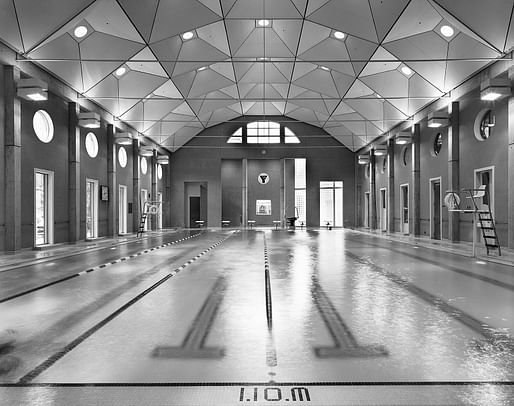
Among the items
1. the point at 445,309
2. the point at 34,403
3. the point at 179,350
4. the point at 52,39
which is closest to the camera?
the point at 34,403

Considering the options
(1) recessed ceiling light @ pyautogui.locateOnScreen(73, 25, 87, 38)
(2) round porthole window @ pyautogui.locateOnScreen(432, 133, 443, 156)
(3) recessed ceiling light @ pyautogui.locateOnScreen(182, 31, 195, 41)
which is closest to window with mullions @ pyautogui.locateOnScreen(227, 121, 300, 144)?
(2) round porthole window @ pyautogui.locateOnScreen(432, 133, 443, 156)

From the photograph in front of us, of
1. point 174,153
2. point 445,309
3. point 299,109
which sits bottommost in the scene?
point 445,309

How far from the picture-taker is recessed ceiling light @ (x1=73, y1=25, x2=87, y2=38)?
17.2 meters

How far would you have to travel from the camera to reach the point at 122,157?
28703mm

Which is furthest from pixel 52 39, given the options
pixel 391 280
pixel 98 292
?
pixel 391 280

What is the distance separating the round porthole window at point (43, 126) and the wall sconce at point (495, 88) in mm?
15503

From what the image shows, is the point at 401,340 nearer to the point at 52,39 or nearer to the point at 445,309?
the point at 445,309

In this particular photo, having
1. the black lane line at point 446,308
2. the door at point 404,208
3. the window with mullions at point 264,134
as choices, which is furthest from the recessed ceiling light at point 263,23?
the window with mullions at point 264,134

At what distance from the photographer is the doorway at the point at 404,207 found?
28.8m

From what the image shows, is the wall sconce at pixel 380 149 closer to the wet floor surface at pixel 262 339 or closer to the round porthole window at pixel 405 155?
the round porthole window at pixel 405 155

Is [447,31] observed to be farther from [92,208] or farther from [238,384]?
[92,208]

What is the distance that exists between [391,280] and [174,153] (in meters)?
33.7

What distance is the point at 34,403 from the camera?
3467 mm

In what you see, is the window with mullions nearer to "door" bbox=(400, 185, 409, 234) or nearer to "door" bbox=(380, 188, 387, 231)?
"door" bbox=(380, 188, 387, 231)
